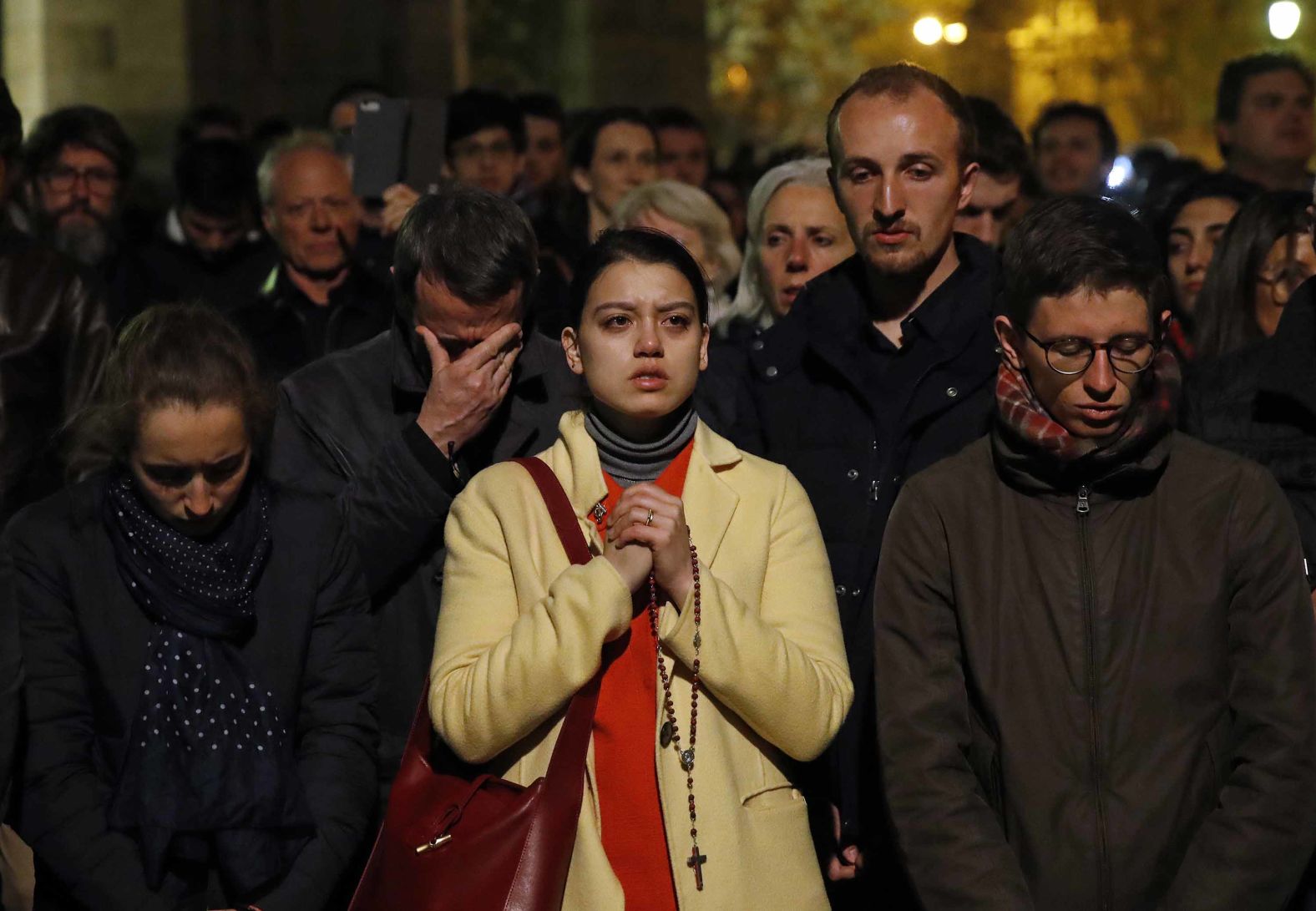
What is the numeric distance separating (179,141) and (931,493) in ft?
30.2

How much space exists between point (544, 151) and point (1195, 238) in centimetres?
461

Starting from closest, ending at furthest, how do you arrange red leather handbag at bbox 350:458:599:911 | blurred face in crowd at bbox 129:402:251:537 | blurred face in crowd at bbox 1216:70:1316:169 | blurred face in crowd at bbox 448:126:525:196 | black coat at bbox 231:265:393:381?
red leather handbag at bbox 350:458:599:911
blurred face in crowd at bbox 129:402:251:537
black coat at bbox 231:265:393:381
blurred face in crowd at bbox 448:126:525:196
blurred face in crowd at bbox 1216:70:1316:169

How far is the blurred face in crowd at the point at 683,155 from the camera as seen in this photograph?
35.8 feet

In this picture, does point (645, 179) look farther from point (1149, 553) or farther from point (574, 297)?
point (1149, 553)

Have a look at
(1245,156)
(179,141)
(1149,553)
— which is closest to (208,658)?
(1149,553)

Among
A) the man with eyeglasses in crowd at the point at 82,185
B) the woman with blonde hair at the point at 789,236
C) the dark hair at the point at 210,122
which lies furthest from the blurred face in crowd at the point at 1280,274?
the dark hair at the point at 210,122

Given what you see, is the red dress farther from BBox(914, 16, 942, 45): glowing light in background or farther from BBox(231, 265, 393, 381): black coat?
BBox(914, 16, 942, 45): glowing light in background

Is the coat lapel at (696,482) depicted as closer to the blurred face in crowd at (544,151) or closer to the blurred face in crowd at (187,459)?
the blurred face in crowd at (187,459)

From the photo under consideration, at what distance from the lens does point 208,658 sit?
14.3ft

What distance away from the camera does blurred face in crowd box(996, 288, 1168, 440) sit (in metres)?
3.99

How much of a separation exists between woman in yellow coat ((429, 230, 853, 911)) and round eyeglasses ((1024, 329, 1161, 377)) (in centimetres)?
62

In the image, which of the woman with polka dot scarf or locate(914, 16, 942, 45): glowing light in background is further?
locate(914, 16, 942, 45): glowing light in background

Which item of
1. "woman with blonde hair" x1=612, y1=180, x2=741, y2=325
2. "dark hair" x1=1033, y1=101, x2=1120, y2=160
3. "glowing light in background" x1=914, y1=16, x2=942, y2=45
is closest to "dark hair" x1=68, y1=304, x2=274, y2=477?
"woman with blonde hair" x1=612, y1=180, x2=741, y2=325

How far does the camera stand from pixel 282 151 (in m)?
7.64
